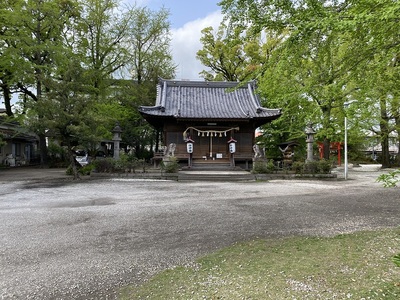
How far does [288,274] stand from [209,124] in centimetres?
1667

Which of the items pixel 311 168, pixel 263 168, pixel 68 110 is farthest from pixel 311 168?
pixel 68 110

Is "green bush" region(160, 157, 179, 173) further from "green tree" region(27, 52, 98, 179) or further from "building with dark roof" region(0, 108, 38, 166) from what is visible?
"building with dark roof" region(0, 108, 38, 166)

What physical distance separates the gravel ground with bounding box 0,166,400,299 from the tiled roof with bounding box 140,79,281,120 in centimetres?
1031

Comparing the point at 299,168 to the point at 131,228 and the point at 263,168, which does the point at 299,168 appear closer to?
the point at 263,168

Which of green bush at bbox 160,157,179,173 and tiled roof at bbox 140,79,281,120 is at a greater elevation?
tiled roof at bbox 140,79,281,120

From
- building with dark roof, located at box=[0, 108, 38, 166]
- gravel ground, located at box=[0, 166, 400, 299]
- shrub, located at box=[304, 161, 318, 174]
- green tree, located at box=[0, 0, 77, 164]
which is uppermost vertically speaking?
green tree, located at box=[0, 0, 77, 164]

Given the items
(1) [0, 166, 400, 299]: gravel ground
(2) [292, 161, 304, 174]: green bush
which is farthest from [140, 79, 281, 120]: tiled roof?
(1) [0, 166, 400, 299]: gravel ground

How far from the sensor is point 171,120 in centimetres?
1942

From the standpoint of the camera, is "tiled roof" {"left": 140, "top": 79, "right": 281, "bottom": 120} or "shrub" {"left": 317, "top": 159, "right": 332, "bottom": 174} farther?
"tiled roof" {"left": 140, "top": 79, "right": 281, "bottom": 120}

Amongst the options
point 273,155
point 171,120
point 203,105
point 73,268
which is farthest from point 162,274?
point 273,155

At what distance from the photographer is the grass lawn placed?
275cm

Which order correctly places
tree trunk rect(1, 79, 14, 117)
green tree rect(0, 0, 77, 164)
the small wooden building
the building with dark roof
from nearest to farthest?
the small wooden building < green tree rect(0, 0, 77, 164) < the building with dark roof < tree trunk rect(1, 79, 14, 117)

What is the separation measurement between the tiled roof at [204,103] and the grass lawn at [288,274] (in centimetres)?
1434

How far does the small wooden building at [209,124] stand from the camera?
1864 centimetres
